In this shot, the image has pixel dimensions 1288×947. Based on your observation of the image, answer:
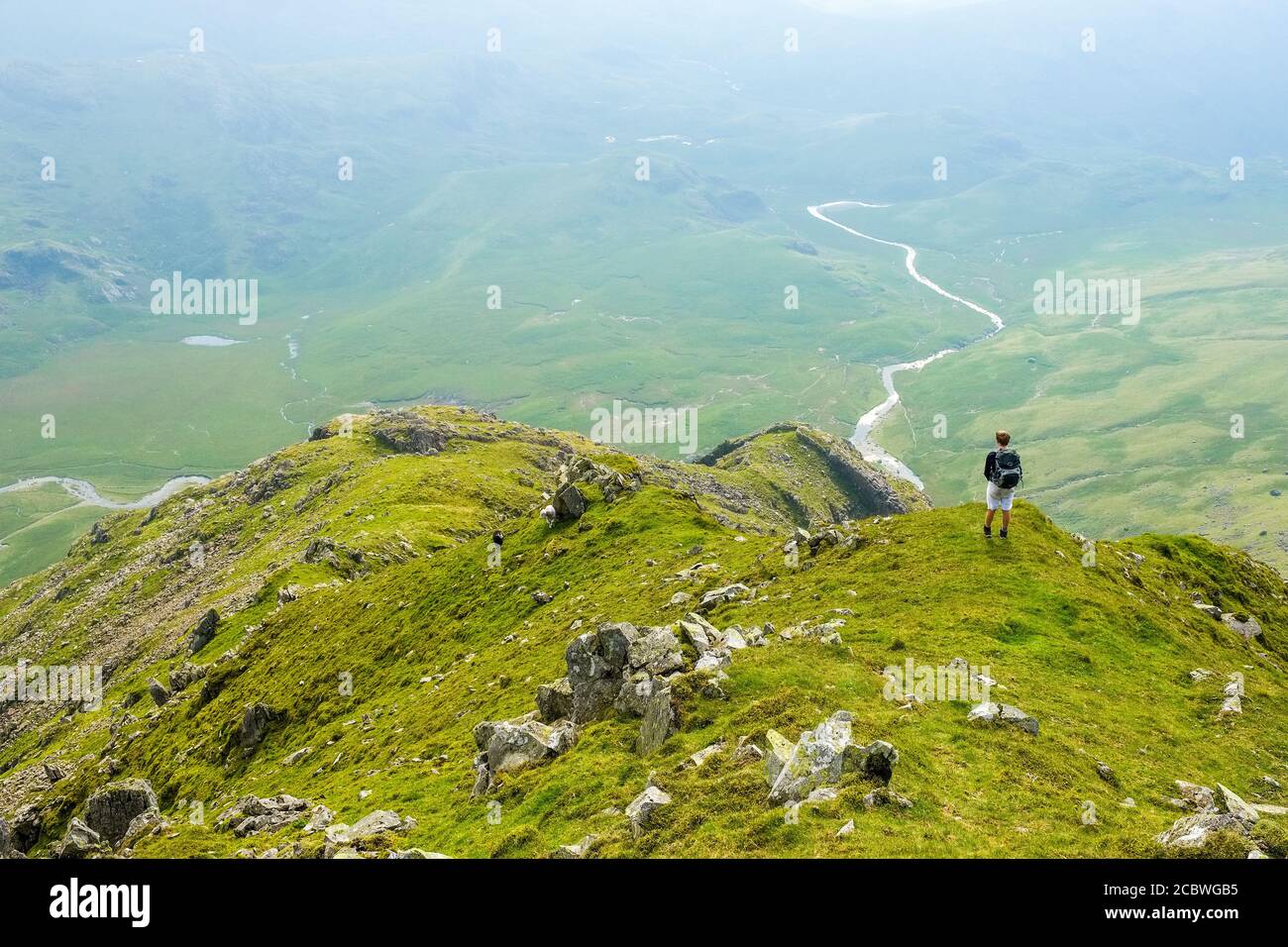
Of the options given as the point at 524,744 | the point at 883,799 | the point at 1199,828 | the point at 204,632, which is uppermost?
the point at 1199,828

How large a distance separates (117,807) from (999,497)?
51.4 metres

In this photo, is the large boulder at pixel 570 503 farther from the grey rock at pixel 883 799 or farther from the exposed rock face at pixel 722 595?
the grey rock at pixel 883 799

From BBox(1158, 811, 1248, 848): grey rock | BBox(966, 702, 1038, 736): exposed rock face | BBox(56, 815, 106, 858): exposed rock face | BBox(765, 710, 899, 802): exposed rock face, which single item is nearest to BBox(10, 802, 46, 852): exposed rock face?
BBox(56, 815, 106, 858): exposed rock face

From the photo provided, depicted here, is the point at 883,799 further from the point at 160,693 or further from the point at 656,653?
the point at 160,693

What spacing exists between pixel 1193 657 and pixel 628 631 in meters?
26.1

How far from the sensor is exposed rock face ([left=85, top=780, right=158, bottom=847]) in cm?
4766

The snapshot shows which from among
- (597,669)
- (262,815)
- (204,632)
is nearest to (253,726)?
(262,815)

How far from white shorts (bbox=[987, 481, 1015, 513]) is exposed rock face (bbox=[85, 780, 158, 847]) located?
162 feet

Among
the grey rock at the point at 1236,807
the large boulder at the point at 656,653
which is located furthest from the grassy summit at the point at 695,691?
the grey rock at the point at 1236,807

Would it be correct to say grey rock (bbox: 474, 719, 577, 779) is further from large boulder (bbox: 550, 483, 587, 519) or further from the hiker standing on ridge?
large boulder (bbox: 550, 483, 587, 519)

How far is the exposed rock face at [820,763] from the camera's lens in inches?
930

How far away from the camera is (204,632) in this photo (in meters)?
87.7
